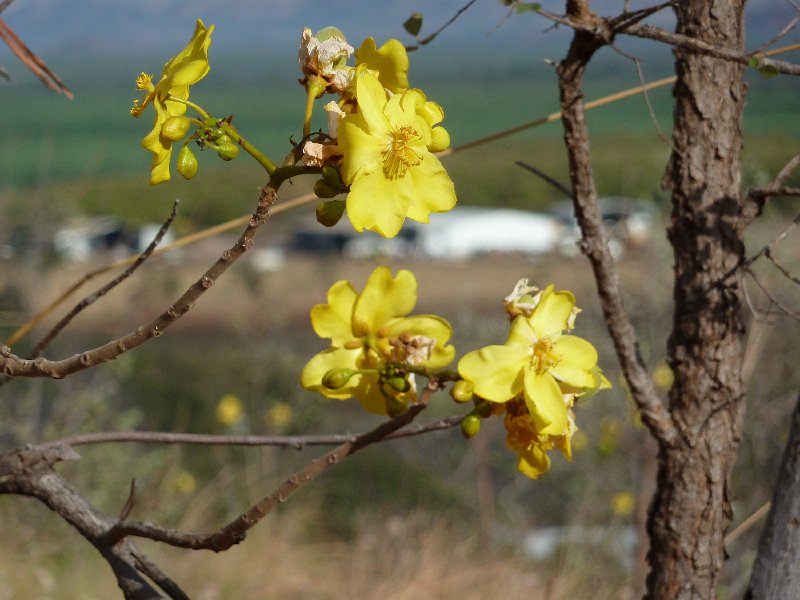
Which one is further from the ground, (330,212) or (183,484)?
(183,484)

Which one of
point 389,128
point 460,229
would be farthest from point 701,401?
point 460,229

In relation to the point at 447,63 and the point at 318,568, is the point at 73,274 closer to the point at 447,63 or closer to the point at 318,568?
the point at 318,568

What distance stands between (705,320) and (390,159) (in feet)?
2.18

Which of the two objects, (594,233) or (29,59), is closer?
(29,59)

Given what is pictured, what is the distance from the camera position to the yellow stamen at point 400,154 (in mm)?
773

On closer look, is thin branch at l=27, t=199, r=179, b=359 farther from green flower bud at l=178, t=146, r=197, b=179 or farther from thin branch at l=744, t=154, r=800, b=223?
thin branch at l=744, t=154, r=800, b=223

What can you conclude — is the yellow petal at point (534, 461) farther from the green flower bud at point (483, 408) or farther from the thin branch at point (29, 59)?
the thin branch at point (29, 59)

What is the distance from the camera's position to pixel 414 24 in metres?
1.31

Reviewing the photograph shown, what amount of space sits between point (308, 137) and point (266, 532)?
4.23 metres

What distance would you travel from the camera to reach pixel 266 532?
4.75 metres

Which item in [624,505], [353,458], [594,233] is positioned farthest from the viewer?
[353,458]

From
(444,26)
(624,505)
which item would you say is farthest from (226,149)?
(624,505)

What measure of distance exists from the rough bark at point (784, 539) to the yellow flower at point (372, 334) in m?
0.49

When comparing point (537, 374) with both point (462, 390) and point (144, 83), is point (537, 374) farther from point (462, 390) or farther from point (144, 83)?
point (144, 83)
